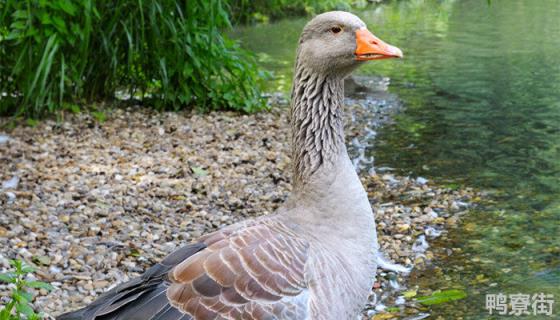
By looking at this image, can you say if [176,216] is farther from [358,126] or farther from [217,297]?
[358,126]

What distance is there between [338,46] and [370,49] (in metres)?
0.17

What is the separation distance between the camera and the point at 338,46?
4039mm

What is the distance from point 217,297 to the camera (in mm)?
3459

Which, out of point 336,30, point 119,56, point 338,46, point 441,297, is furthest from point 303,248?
point 119,56

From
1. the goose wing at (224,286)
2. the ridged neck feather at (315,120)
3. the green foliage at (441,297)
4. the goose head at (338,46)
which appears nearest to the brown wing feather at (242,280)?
the goose wing at (224,286)

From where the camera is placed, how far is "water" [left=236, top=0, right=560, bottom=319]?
6.39 meters

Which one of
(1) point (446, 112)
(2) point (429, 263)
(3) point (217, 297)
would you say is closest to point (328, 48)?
(3) point (217, 297)

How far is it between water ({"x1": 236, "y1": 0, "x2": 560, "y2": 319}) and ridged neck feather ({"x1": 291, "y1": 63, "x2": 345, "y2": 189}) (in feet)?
6.93

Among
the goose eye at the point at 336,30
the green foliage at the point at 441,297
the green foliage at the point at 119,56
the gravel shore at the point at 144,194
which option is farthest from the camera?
the green foliage at the point at 119,56

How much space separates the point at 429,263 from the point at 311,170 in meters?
2.67

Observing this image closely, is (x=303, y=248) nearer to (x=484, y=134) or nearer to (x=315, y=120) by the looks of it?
(x=315, y=120)

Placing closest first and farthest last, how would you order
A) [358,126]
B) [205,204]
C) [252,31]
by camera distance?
[205,204], [358,126], [252,31]

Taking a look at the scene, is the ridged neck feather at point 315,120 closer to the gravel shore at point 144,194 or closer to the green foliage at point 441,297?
the gravel shore at point 144,194

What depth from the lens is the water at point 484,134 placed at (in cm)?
639
